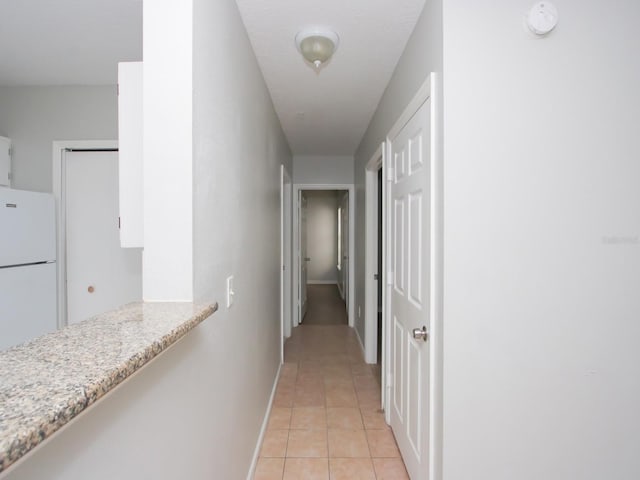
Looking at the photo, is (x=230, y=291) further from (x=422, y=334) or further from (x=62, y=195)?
(x=62, y=195)

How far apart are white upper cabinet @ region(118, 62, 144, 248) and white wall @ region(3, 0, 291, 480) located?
0.55ft

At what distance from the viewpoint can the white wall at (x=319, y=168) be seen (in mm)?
4434

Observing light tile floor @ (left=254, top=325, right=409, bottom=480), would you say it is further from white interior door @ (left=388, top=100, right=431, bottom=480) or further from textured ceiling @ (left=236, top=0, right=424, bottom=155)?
textured ceiling @ (left=236, top=0, right=424, bottom=155)

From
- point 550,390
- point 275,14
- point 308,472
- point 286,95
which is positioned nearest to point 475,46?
point 275,14

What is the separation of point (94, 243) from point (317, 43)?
2.16 metres

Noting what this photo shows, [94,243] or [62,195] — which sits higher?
[62,195]

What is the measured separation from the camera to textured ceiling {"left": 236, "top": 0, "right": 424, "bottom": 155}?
60.8 inches

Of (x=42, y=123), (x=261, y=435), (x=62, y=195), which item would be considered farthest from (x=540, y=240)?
(x=42, y=123)

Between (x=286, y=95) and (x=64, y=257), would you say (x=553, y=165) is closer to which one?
(x=286, y=95)

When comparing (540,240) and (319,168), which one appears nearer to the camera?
(540,240)

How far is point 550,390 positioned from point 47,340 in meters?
Result: 1.66

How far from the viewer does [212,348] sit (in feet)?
3.86

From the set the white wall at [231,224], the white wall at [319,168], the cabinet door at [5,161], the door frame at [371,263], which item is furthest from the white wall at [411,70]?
the cabinet door at [5,161]

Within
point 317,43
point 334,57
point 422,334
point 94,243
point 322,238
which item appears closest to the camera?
point 422,334
